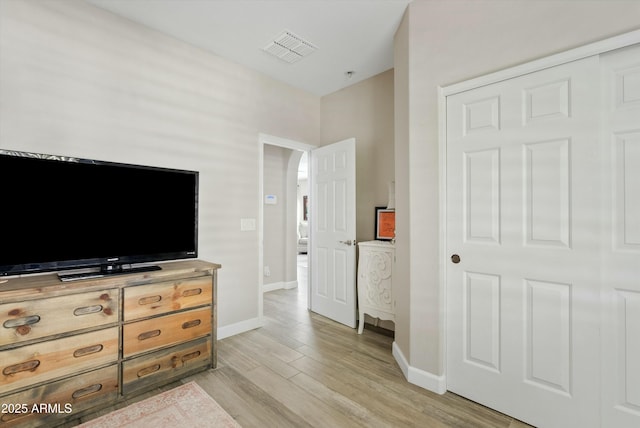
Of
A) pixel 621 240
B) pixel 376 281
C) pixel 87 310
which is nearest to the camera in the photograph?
pixel 621 240

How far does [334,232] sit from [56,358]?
8.20ft

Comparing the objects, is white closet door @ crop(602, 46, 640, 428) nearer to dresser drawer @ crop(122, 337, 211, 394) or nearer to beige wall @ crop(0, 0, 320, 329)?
dresser drawer @ crop(122, 337, 211, 394)

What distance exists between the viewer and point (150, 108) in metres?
2.46

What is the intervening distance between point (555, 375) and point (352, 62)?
3040 mm

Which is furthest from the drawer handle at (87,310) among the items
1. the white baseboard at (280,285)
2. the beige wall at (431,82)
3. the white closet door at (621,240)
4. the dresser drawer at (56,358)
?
the white baseboard at (280,285)

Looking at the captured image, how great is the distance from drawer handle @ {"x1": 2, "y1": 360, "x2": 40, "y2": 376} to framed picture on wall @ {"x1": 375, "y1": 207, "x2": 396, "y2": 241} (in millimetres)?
2818

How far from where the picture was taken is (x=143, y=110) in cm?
243

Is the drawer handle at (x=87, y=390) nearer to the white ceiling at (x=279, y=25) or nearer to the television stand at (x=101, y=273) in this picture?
the television stand at (x=101, y=273)

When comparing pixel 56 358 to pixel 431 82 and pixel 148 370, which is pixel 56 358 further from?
pixel 431 82

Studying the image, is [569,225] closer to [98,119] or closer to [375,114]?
[375,114]

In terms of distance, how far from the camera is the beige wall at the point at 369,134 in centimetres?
323

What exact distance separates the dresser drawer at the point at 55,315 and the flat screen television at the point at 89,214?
0.63ft

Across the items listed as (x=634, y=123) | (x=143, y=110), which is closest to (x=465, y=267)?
(x=634, y=123)

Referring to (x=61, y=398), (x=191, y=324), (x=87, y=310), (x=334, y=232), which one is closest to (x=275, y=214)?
(x=334, y=232)
